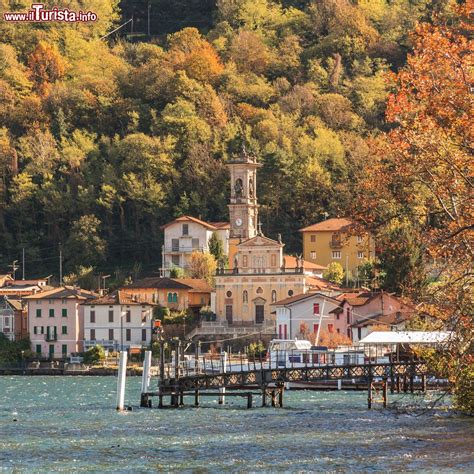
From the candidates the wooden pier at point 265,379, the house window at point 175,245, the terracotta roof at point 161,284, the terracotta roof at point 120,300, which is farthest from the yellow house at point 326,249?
the wooden pier at point 265,379

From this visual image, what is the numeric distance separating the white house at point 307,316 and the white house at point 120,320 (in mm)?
11012

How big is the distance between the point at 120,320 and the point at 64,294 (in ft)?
15.2

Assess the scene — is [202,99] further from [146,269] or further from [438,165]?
[438,165]

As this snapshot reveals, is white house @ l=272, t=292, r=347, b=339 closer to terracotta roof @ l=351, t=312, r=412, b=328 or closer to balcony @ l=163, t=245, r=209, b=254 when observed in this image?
terracotta roof @ l=351, t=312, r=412, b=328

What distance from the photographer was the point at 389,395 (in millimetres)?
83625

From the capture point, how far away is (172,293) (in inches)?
5123

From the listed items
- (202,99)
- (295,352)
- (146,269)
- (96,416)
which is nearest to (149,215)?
(146,269)

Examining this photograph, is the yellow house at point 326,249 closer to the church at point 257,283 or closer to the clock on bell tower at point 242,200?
the clock on bell tower at point 242,200

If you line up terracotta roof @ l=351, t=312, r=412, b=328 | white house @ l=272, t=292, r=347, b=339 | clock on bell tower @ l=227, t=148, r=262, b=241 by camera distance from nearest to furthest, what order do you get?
terracotta roof @ l=351, t=312, r=412, b=328
white house @ l=272, t=292, r=347, b=339
clock on bell tower @ l=227, t=148, r=262, b=241

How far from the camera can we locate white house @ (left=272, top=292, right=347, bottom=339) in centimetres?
11800

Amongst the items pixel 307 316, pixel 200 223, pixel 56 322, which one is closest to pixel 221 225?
pixel 200 223

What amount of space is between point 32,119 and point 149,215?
2247 centimetres

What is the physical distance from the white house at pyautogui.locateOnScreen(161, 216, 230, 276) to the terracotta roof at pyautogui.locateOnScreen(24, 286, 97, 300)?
1012 centimetres

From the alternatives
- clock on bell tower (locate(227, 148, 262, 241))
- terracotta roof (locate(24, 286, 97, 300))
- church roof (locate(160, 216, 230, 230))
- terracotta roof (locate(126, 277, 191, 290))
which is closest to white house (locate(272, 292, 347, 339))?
terracotta roof (locate(126, 277, 191, 290))
